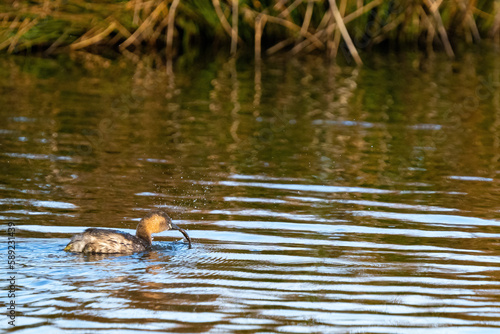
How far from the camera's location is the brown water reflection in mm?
6391


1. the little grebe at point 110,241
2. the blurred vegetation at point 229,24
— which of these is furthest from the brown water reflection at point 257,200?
the blurred vegetation at point 229,24

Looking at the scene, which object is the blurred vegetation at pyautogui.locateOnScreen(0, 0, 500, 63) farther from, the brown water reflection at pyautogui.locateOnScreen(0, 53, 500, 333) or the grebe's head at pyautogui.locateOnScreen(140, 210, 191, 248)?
the grebe's head at pyautogui.locateOnScreen(140, 210, 191, 248)

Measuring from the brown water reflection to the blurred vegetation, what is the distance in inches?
123

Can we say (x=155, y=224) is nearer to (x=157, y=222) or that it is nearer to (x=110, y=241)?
(x=157, y=222)

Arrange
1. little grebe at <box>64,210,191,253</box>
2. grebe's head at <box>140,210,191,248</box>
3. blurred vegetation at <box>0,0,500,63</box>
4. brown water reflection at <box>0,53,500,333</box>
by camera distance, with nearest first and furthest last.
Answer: brown water reflection at <box>0,53,500,333</box> → little grebe at <box>64,210,191,253</box> → grebe's head at <box>140,210,191,248</box> → blurred vegetation at <box>0,0,500,63</box>

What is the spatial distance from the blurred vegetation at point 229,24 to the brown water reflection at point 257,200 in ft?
10.2

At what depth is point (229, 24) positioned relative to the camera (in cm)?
2380

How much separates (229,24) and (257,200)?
14.4 m

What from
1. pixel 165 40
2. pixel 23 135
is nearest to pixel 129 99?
→ pixel 23 135

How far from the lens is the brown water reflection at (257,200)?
6.39 m

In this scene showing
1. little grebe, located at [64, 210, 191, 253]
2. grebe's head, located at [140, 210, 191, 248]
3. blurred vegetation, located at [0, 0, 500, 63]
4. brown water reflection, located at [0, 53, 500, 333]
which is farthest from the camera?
blurred vegetation, located at [0, 0, 500, 63]

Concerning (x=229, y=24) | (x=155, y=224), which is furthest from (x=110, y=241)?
(x=229, y=24)

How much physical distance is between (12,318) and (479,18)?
2362 cm

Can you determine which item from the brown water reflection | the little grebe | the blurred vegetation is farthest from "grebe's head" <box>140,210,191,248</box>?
the blurred vegetation
